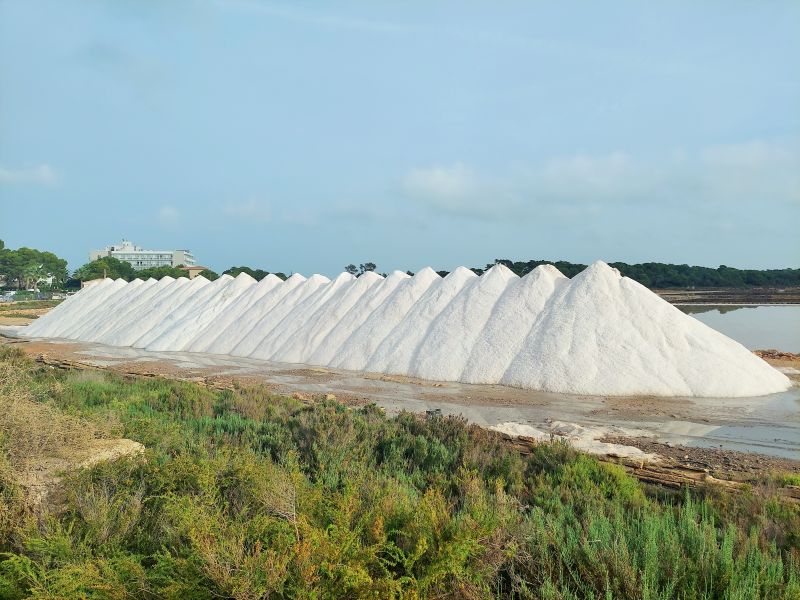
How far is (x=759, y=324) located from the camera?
36.6m

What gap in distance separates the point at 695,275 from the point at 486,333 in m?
63.4

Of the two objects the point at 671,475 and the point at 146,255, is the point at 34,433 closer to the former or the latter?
the point at 671,475

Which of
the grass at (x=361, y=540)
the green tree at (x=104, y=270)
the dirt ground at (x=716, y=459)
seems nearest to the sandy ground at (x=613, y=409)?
the dirt ground at (x=716, y=459)

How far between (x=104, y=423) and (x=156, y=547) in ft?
11.8

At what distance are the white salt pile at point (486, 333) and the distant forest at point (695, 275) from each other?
43.9m

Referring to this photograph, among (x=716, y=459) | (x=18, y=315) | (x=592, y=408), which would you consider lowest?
(x=592, y=408)

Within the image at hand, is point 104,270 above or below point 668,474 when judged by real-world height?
above

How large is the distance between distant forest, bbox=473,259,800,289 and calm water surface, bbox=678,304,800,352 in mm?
16335

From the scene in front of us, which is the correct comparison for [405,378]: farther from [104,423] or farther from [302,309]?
[104,423]

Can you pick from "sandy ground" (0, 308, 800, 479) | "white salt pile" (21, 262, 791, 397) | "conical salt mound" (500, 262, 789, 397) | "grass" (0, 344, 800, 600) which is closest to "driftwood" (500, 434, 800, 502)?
"grass" (0, 344, 800, 600)

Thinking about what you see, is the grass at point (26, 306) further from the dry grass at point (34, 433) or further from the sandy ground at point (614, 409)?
the dry grass at point (34, 433)

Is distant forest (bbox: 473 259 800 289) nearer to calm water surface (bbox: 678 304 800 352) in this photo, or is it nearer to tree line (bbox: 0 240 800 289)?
tree line (bbox: 0 240 800 289)

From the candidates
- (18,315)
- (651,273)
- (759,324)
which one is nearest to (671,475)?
(759,324)

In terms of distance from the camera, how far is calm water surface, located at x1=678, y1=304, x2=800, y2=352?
2798cm
